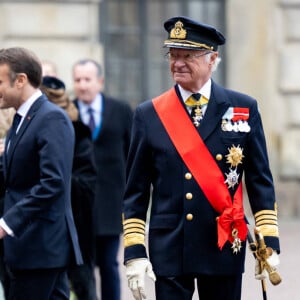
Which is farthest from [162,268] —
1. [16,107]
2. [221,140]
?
[16,107]

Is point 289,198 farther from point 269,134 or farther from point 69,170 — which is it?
point 69,170

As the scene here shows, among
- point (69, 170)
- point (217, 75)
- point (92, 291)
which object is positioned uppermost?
point (217, 75)

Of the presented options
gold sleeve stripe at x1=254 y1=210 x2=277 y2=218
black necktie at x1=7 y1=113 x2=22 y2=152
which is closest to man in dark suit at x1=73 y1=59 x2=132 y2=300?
black necktie at x1=7 y1=113 x2=22 y2=152

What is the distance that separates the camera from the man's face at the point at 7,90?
6.58m

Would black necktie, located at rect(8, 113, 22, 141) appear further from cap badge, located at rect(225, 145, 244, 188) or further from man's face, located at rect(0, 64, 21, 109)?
cap badge, located at rect(225, 145, 244, 188)

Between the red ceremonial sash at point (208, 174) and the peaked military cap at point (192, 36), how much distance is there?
0.31m

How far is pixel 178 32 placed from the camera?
6125 millimetres

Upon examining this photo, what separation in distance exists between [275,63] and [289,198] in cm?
147

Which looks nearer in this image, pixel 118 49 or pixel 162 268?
pixel 162 268

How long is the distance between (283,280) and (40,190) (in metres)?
4.92

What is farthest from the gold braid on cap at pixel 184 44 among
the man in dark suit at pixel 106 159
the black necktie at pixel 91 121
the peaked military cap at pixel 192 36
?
the black necktie at pixel 91 121

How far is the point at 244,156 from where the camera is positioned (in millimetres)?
6094

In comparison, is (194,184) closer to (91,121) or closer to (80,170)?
(80,170)

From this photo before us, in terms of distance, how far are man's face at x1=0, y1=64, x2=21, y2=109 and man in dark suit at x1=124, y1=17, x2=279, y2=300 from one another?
73 centimetres
